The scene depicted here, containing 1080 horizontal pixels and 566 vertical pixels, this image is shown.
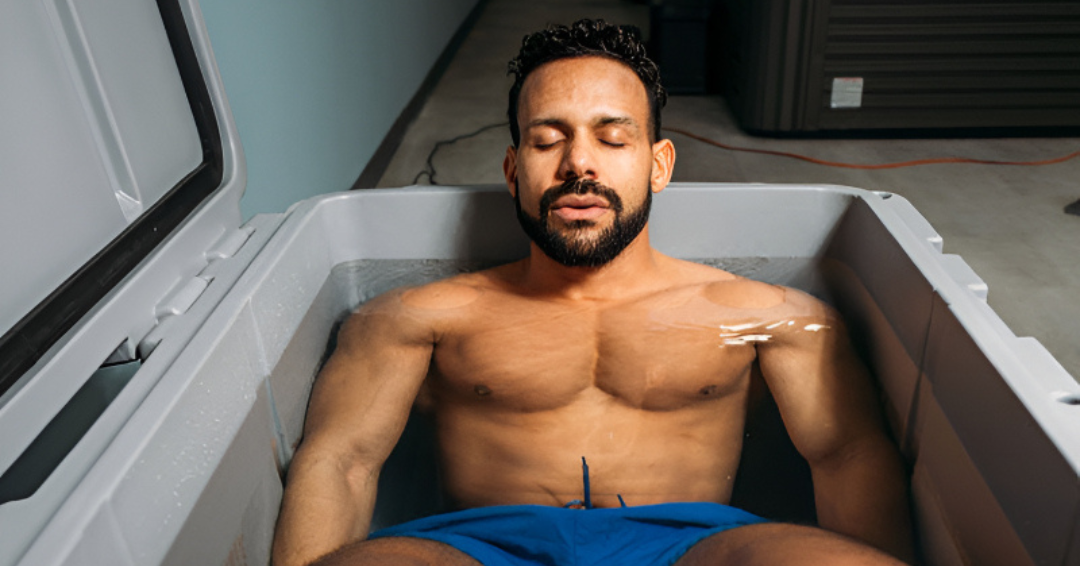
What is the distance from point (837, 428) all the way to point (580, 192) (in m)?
Result: 0.45

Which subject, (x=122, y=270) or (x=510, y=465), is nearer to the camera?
(x=122, y=270)

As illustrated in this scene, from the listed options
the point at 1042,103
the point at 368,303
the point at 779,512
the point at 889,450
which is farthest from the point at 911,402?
the point at 1042,103

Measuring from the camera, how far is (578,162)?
37.9 inches

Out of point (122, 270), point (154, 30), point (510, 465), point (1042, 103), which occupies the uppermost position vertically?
point (154, 30)

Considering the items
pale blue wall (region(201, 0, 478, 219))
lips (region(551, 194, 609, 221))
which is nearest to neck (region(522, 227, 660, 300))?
lips (region(551, 194, 609, 221))

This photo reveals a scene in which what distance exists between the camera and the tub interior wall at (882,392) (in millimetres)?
666

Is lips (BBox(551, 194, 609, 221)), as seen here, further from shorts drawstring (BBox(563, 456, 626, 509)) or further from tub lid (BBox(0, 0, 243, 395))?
tub lid (BBox(0, 0, 243, 395))

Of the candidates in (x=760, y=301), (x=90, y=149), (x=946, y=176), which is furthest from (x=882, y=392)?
(x=946, y=176)

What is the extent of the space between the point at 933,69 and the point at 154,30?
254 cm

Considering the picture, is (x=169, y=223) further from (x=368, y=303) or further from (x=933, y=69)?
(x=933, y=69)

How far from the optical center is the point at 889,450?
925 millimetres

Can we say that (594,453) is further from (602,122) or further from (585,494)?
(602,122)

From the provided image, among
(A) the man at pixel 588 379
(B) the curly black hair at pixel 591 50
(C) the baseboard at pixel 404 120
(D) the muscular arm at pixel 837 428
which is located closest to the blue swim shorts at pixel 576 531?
(A) the man at pixel 588 379

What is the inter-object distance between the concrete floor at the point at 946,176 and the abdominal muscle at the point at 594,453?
796mm
